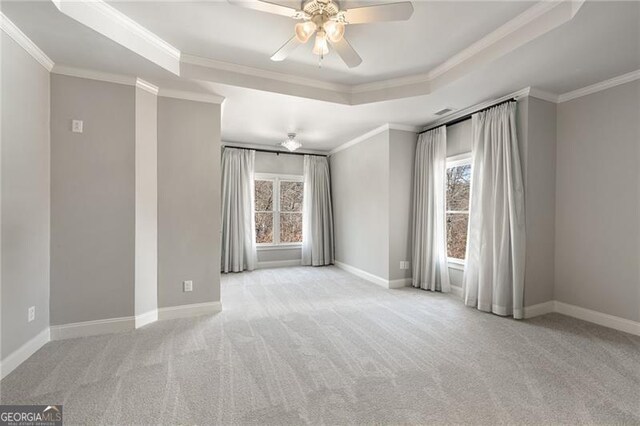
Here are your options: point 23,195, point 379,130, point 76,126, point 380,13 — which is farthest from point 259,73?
point 23,195

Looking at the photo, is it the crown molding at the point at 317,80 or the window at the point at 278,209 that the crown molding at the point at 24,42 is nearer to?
the crown molding at the point at 317,80

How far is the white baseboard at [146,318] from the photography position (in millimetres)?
2984

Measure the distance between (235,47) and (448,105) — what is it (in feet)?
8.74

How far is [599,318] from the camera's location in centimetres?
310

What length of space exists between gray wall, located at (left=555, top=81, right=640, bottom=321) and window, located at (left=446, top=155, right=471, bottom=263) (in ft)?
3.44

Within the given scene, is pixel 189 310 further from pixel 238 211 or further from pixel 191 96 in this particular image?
pixel 238 211

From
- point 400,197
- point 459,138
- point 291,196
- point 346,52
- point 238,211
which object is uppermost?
point 346,52

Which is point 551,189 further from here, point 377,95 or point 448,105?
point 377,95

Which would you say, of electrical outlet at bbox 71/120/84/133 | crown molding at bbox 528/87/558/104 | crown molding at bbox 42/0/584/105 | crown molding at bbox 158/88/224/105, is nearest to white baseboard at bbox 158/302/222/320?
electrical outlet at bbox 71/120/84/133

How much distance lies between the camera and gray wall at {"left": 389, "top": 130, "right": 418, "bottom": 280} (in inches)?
182

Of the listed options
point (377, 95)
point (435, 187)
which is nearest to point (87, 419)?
point (377, 95)

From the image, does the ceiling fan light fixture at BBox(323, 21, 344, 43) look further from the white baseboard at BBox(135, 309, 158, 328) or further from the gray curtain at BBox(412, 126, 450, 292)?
the white baseboard at BBox(135, 309, 158, 328)

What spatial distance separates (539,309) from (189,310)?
411 cm

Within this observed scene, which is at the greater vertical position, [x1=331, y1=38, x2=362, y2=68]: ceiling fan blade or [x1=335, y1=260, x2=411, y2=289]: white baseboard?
[x1=331, y1=38, x2=362, y2=68]: ceiling fan blade
